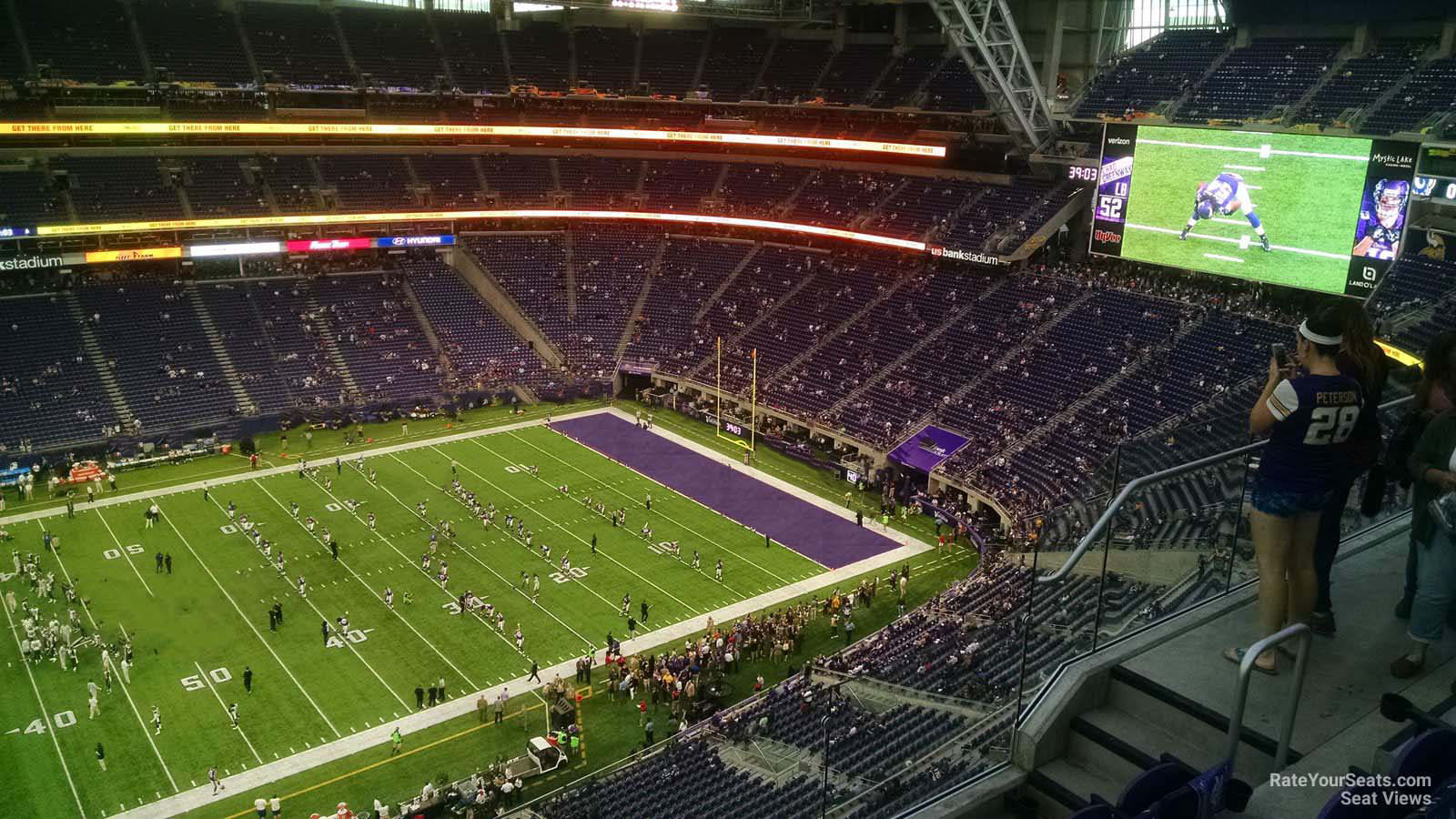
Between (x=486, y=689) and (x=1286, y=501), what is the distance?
23452mm

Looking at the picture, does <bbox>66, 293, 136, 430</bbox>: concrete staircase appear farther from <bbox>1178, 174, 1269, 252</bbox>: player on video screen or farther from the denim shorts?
the denim shorts

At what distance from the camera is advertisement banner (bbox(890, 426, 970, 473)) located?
40.0 m

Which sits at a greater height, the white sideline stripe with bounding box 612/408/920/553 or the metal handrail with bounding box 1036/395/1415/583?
the metal handrail with bounding box 1036/395/1415/583

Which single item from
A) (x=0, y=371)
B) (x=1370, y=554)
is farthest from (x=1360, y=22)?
(x=0, y=371)

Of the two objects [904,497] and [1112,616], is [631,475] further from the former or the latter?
[1112,616]

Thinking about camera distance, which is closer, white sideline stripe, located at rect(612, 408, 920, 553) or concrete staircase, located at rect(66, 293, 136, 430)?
white sideline stripe, located at rect(612, 408, 920, 553)

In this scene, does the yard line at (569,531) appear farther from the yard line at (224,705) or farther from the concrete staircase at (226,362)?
the yard line at (224,705)

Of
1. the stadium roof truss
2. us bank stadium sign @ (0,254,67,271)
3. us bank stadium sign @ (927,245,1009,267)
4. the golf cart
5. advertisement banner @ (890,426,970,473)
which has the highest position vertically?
the stadium roof truss

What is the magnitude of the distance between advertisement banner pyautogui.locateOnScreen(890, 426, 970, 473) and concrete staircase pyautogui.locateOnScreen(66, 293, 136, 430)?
101 ft

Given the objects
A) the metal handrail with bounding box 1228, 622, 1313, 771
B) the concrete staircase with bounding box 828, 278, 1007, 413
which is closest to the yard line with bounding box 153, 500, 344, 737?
the metal handrail with bounding box 1228, 622, 1313, 771

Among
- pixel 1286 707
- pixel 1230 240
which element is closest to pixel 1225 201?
pixel 1230 240

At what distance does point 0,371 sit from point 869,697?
1571 inches

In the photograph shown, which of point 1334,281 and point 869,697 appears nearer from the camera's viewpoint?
point 869,697

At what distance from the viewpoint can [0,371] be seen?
1708 inches
